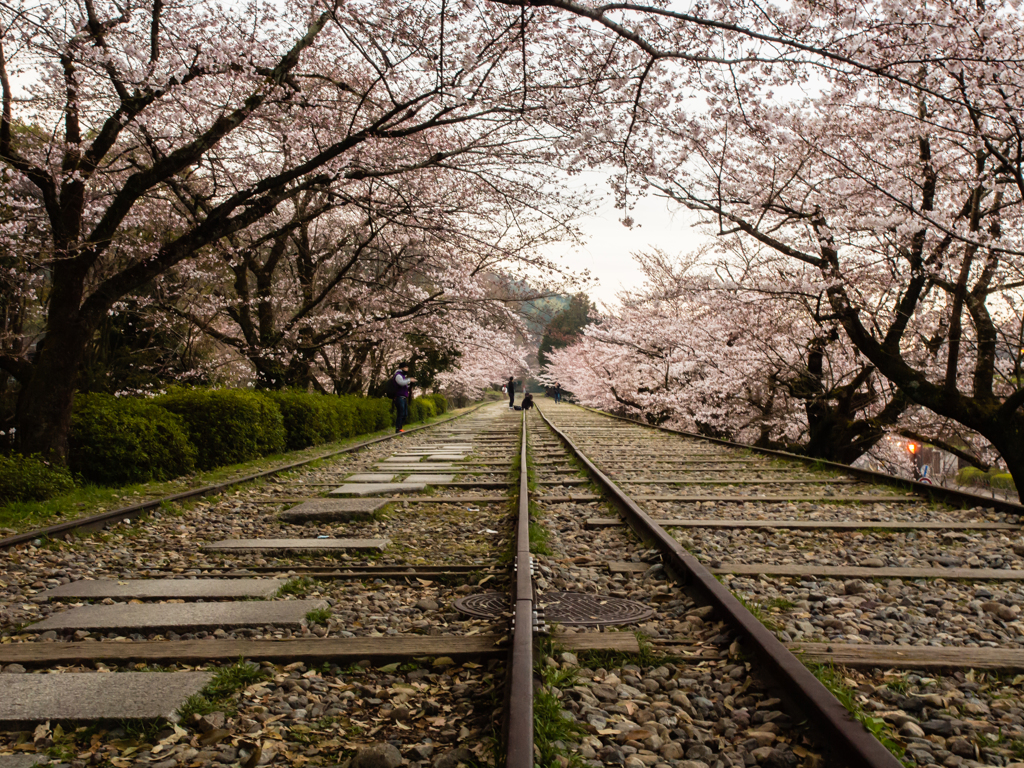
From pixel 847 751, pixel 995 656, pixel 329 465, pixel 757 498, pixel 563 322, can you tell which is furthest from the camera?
pixel 563 322

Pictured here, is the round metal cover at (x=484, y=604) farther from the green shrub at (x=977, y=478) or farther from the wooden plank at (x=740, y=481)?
the green shrub at (x=977, y=478)

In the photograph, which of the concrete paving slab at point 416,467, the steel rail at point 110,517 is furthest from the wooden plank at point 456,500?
the concrete paving slab at point 416,467

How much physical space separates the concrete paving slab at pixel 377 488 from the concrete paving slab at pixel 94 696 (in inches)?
208

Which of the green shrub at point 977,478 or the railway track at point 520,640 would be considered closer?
the railway track at point 520,640

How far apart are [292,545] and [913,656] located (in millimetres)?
4106

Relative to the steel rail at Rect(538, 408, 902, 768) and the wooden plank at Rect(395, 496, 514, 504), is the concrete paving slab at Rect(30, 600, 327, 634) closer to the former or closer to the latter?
the steel rail at Rect(538, 408, 902, 768)

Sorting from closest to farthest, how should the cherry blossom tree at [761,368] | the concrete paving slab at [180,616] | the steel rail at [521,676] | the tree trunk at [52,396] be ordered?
the steel rail at [521,676] < the concrete paving slab at [180,616] < the tree trunk at [52,396] < the cherry blossom tree at [761,368]

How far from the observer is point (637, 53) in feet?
25.5

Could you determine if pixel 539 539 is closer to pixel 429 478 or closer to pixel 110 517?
pixel 110 517

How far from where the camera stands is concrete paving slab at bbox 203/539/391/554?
17.4 ft

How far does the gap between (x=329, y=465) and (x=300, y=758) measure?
9782 mm

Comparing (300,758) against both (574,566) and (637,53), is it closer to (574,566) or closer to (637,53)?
(574,566)

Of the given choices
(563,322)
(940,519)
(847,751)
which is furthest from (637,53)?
(563,322)

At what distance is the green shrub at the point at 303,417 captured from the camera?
14555mm
